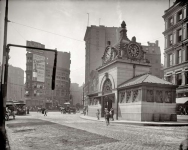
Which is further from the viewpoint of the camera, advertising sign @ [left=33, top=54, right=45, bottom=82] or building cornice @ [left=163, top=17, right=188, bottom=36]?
advertising sign @ [left=33, top=54, right=45, bottom=82]

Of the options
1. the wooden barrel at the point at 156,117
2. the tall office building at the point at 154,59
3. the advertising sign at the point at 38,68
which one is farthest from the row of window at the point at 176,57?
the advertising sign at the point at 38,68

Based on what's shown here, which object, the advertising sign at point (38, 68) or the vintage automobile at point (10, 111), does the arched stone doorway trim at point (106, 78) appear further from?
the advertising sign at point (38, 68)

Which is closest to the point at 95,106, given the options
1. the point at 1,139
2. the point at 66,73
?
the point at 1,139

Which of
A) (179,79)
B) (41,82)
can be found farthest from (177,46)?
(41,82)

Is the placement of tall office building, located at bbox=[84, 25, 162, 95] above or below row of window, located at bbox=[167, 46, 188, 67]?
above

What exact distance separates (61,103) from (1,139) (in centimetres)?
10116

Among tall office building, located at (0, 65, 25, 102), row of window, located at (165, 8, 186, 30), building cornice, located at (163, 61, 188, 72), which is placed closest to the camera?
building cornice, located at (163, 61, 188, 72)

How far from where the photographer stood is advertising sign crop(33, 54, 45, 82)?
89.5m

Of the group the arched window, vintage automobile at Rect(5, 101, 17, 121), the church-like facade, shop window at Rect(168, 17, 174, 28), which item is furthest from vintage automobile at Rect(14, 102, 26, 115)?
shop window at Rect(168, 17, 174, 28)

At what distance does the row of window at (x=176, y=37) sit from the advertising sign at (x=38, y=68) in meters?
64.2

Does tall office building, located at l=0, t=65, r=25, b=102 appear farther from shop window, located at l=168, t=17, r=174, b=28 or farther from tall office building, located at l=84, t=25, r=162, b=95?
shop window, located at l=168, t=17, r=174, b=28

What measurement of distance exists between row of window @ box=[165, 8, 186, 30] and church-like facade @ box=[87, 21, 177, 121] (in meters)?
9.91

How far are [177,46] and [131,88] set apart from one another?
15.3 metres

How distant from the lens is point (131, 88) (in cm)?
2556
